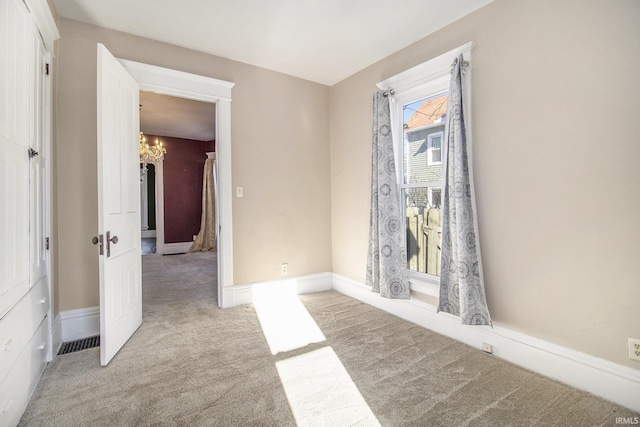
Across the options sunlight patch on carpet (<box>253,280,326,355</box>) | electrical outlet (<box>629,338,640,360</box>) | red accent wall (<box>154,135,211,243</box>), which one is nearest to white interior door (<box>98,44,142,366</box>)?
sunlight patch on carpet (<box>253,280,326,355</box>)

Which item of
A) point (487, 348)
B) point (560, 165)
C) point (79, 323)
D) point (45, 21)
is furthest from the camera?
point (79, 323)

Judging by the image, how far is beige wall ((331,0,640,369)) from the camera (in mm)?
1675

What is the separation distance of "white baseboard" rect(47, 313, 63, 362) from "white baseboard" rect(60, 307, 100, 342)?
4cm

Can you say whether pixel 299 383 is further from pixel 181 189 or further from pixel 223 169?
pixel 181 189

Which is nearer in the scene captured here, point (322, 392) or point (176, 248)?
point (322, 392)

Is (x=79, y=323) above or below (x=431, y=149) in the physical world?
below

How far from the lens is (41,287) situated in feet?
6.60

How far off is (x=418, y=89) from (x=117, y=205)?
9.04 ft

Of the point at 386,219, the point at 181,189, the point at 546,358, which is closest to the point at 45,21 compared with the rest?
the point at 386,219

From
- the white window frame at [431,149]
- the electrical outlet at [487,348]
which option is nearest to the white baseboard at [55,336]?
the electrical outlet at [487,348]

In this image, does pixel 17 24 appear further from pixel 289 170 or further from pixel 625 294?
pixel 625 294

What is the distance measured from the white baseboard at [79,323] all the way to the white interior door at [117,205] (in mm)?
323

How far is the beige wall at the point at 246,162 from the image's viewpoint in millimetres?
2479

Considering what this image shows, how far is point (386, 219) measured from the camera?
2963 mm
